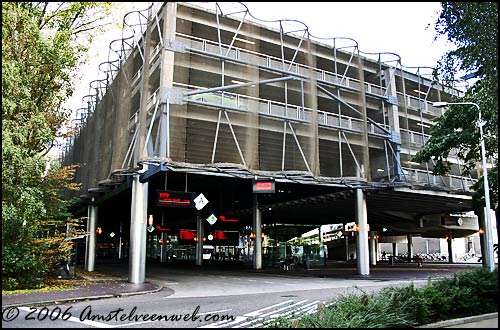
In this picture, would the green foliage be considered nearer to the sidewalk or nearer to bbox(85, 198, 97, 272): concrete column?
the sidewalk

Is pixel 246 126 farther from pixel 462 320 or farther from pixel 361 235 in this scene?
pixel 462 320

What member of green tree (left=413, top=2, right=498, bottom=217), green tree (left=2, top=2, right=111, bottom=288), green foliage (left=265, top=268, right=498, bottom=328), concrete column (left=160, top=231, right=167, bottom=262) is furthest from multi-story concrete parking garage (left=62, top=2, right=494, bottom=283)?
concrete column (left=160, top=231, right=167, bottom=262)

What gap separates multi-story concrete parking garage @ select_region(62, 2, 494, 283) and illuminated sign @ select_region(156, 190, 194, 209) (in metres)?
0.05

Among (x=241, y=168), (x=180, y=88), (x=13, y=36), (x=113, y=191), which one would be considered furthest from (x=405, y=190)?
(x=13, y=36)

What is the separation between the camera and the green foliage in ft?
28.0

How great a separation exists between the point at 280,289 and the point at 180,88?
11446mm

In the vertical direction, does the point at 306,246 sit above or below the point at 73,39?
below

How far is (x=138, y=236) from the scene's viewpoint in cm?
2211

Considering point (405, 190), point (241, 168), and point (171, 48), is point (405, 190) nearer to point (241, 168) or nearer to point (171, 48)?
point (241, 168)

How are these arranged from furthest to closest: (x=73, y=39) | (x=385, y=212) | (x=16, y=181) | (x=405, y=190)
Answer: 1. (x=385, y=212)
2. (x=405, y=190)
3. (x=73, y=39)
4. (x=16, y=181)

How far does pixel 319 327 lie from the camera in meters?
8.14

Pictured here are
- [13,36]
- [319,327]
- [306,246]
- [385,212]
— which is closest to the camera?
[319,327]

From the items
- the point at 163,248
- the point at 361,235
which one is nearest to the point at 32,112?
the point at 361,235

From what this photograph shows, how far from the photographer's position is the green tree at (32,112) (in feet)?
53.3
